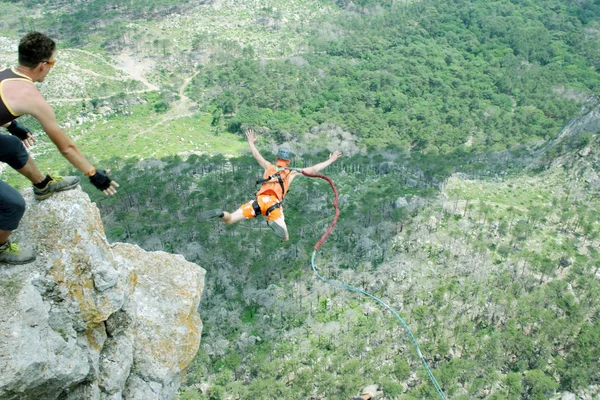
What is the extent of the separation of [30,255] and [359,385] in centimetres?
2049

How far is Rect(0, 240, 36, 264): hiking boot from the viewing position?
7113 mm

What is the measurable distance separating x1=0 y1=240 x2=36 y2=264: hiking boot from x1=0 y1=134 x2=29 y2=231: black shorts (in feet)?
1.07

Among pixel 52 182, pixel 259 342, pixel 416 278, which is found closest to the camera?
pixel 52 182

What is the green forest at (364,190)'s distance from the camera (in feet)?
88.3

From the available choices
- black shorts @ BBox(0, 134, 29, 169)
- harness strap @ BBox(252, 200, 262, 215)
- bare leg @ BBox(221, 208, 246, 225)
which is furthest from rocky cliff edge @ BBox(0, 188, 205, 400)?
harness strap @ BBox(252, 200, 262, 215)

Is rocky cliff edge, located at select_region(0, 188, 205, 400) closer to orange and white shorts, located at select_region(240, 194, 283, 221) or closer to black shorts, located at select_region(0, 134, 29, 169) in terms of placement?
black shorts, located at select_region(0, 134, 29, 169)

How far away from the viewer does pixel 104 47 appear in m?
82.7

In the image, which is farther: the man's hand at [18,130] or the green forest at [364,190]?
the green forest at [364,190]

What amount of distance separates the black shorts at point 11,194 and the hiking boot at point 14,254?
0.33m

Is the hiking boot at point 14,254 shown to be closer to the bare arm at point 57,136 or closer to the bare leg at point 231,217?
the bare arm at point 57,136

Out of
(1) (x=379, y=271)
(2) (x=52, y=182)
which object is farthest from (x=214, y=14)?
(2) (x=52, y=182)

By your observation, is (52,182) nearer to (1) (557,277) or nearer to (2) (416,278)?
(2) (416,278)

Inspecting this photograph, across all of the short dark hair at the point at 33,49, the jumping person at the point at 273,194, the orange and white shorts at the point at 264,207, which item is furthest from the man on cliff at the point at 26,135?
the orange and white shorts at the point at 264,207

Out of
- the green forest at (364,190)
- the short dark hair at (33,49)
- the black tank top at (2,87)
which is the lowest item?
the green forest at (364,190)
